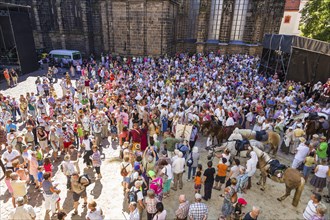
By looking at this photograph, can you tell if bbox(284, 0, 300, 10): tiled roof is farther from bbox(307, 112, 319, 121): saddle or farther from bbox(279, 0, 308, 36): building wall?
bbox(307, 112, 319, 121): saddle

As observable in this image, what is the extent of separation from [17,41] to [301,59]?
26.3 m

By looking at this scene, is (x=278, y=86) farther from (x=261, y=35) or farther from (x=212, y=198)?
(x=261, y=35)

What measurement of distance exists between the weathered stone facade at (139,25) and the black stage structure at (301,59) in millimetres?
11459

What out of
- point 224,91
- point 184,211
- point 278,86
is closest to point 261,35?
point 278,86

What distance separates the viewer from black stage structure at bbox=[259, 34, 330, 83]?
671 inches

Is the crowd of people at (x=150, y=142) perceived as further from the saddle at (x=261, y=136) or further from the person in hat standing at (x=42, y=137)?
the saddle at (x=261, y=136)

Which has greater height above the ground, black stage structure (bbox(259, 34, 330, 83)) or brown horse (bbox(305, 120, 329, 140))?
black stage structure (bbox(259, 34, 330, 83))

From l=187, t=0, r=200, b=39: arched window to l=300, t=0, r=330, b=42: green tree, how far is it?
46.5ft

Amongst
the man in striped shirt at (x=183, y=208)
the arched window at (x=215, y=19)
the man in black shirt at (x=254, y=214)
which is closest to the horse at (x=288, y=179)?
the man in black shirt at (x=254, y=214)

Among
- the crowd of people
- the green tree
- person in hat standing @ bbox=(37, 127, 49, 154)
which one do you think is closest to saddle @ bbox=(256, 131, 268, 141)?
the crowd of people

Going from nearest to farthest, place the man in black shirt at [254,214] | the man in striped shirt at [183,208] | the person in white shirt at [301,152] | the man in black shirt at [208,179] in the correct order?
the man in black shirt at [254,214], the man in striped shirt at [183,208], the man in black shirt at [208,179], the person in white shirt at [301,152]

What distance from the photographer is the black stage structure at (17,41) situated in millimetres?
22219

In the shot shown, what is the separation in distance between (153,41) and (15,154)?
22116mm

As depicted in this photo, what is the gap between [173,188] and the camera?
7.96 metres
